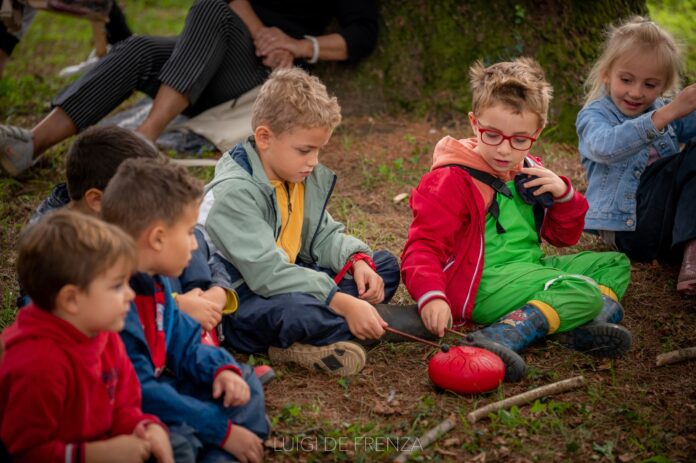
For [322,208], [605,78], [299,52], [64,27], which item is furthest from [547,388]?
[64,27]

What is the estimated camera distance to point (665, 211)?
439 centimetres

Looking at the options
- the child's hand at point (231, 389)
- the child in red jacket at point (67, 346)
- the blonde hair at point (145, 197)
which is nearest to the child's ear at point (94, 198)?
the blonde hair at point (145, 197)

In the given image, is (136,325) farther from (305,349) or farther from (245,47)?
(245,47)

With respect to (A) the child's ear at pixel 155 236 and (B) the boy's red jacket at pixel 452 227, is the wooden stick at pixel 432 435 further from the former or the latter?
(A) the child's ear at pixel 155 236

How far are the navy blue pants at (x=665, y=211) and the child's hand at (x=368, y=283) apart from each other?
169cm

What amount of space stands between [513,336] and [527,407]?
373 millimetres

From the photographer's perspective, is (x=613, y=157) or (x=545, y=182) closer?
(x=545, y=182)

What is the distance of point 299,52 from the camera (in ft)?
19.2

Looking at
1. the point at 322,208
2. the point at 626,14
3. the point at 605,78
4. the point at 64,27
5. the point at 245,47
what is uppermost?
the point at 626,14

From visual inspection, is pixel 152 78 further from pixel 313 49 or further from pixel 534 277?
pixel 534 277

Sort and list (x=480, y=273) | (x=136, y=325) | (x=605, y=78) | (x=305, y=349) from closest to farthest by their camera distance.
Answer: (x=136, y=325), (x=305, y=349), (x=480, y=273), (x=605, y=78)

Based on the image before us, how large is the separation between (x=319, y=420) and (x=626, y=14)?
4.56m

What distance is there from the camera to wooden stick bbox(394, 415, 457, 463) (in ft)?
9.32

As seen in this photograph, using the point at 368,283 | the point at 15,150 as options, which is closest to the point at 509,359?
the point at 368,283
